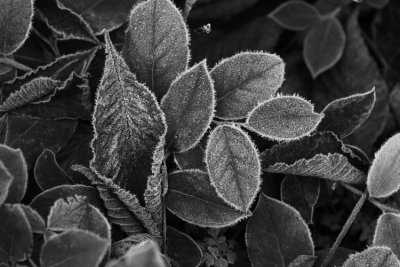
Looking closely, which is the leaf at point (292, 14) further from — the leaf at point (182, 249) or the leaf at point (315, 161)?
the leaf at point (182, 249)

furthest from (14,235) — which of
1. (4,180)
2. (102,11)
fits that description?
(102,11)

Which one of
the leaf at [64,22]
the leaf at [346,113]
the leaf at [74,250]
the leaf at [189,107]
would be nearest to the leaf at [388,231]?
the leaf at [346,113]

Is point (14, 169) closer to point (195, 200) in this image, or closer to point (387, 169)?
point (195, 200)

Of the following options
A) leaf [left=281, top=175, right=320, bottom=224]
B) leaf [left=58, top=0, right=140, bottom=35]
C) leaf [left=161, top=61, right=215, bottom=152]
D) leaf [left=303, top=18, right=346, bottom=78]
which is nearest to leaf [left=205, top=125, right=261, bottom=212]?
leaf [left=161, top=61, right=215, bottom=152]

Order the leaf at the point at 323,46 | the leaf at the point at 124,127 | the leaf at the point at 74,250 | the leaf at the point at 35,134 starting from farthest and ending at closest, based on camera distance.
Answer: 1. the leaf at the point at 323,46
2. the leaf at the point at 35,134
3. the leaf at the point at 124,127
4. the leaf at the point at 74,250

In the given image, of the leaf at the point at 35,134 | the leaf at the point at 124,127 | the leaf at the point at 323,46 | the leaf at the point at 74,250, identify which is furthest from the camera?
the leaf at the point at 323,46

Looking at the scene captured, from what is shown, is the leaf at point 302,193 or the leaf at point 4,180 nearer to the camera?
the leaf at point 4,180

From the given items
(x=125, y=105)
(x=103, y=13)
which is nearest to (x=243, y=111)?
(x=125, y=105)
